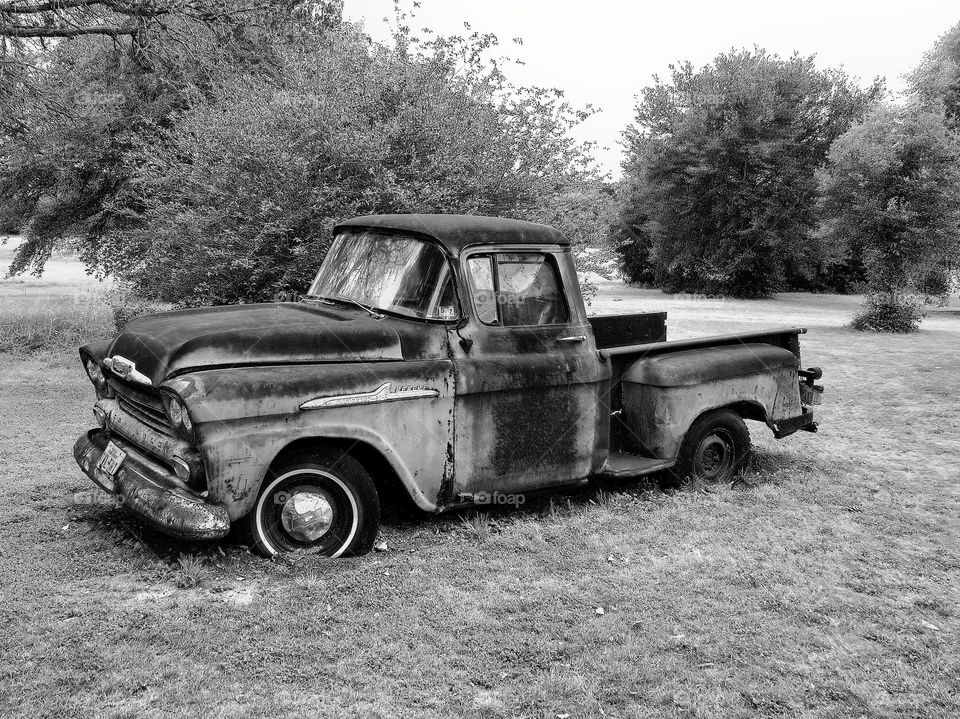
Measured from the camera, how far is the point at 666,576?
473cm

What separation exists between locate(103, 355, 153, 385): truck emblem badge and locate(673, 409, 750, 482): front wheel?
3.68m

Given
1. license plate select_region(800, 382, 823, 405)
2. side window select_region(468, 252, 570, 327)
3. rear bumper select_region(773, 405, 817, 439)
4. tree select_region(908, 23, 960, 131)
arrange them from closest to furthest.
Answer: side window select_region(468, 252, 570, 327), rear bumper select_region(773, 405, 817, 439), license plate select_region(800, 382, 823, 405), tree select_region(908, 23, 960, 131)

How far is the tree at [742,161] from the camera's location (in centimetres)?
3148

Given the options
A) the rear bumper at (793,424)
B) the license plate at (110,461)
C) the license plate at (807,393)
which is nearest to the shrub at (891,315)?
the license plate at (807,393)

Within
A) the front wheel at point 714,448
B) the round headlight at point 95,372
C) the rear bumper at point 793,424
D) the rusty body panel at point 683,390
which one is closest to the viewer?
the round headlight at point 95,372

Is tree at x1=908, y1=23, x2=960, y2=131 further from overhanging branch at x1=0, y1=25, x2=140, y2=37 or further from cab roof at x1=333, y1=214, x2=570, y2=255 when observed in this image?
cab roof at x1=333, y1=214, x2=570, y2=255

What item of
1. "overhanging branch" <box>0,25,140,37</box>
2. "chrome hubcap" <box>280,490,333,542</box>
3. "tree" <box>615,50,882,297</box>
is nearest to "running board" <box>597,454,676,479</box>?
"chrome hubcap" <box>280,490,333,542</box>

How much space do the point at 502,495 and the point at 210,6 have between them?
10.6 meters

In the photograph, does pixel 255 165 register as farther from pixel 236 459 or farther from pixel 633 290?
pixel 633 290

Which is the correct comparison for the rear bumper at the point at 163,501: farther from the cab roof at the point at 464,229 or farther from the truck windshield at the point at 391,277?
the cab roof at the point at 464,229

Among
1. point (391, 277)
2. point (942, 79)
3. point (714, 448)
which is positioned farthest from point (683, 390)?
point (942, 79)

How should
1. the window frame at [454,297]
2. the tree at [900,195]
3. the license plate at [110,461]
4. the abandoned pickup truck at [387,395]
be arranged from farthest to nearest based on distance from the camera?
the tree at [900,195]
the window frame at [454,297]
the license plate at [110,461]
the abandoned pickup truck at [387,395]

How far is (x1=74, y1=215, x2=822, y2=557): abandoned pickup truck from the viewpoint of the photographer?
4.34m

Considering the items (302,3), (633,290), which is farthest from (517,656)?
(633,290)
